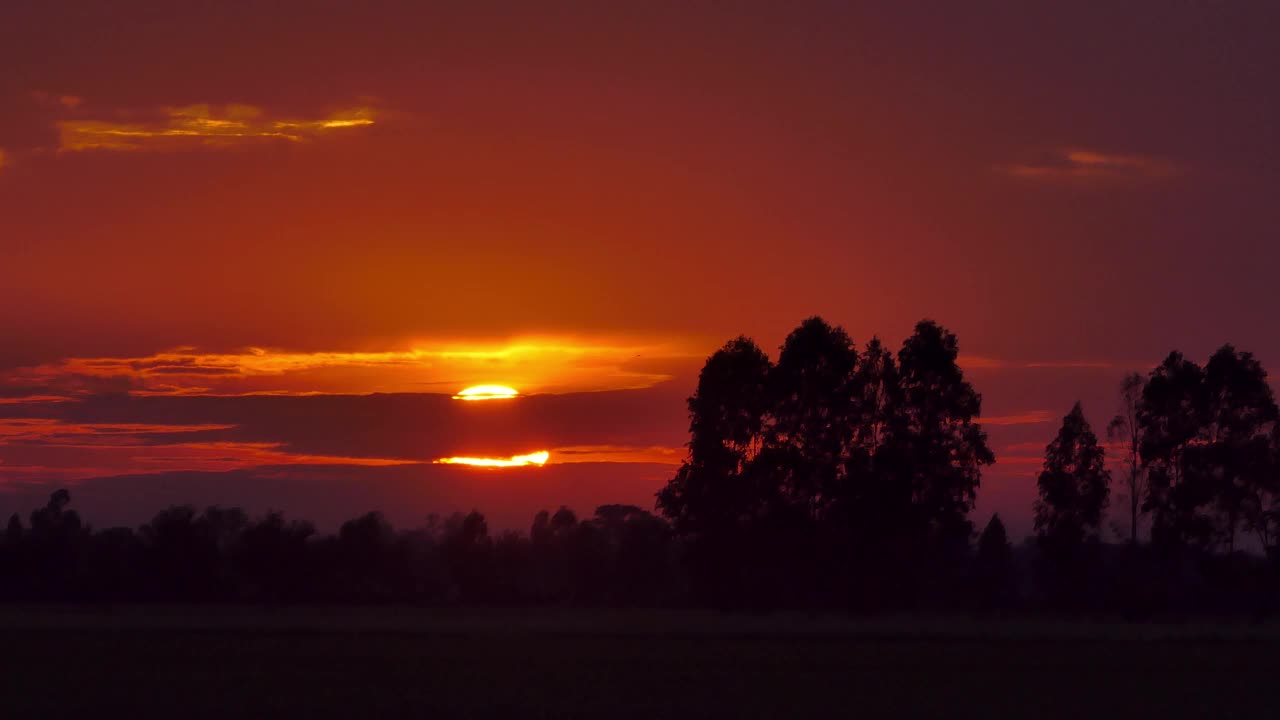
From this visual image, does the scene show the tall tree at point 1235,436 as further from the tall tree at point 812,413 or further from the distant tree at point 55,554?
the distant tree at point 55,554

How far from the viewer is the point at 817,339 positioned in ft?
242

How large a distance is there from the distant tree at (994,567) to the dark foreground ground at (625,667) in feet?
28.0

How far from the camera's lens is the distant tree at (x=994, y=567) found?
2857 inches

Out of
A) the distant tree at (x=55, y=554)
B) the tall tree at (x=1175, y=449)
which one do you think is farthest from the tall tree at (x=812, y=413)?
the distant tree at (x=55, y=554)

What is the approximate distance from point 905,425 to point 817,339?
6.83 meters

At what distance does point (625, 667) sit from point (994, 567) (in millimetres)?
40275

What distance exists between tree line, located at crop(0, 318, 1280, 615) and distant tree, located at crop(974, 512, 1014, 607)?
0.16 meters

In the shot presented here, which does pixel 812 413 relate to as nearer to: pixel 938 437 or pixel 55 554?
pixel 938 437

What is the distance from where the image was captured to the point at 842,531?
2724 inches

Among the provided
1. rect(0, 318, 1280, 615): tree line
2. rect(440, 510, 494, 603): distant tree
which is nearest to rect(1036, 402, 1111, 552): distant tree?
rect(0, 318, 1280, 615): tree line

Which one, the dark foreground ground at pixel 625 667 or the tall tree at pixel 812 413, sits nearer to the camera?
the dark foreground ground at pixel 625 667

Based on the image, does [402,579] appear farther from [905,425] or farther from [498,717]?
[498,717]

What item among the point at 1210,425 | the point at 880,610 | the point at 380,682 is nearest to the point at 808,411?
the point at 880,610

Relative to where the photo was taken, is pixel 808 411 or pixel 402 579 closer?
pixel 808 411
